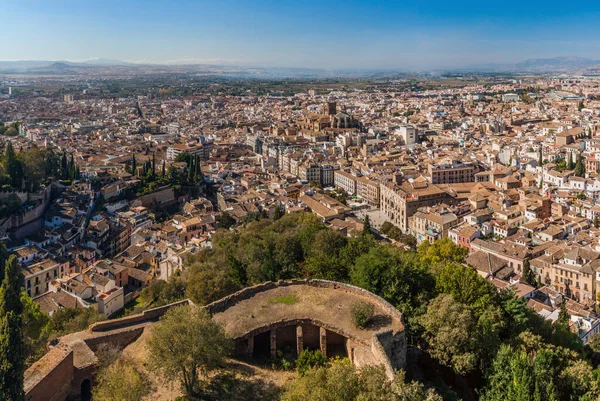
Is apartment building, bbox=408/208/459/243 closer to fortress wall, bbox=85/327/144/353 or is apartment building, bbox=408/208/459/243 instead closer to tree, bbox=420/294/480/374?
tree, bbox=420/294/480/374

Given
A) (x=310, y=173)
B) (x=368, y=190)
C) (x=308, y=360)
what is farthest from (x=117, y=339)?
(x=310, y=173)

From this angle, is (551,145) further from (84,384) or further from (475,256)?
(84,384)

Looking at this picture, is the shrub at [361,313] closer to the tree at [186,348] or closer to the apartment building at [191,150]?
the tree at [186,348]

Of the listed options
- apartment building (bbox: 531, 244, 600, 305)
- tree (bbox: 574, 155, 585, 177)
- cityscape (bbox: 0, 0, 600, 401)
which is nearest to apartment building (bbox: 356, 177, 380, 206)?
cityscape (bbox: 0, 0, 600, 401)

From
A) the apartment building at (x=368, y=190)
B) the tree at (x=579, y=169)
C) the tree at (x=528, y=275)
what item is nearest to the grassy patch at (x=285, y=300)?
the tree at (x=528, y=275)

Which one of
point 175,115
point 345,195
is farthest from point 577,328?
point 175,115

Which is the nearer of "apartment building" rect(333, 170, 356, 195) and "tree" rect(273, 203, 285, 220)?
"tree" rect(273, 203, 285, 220)
